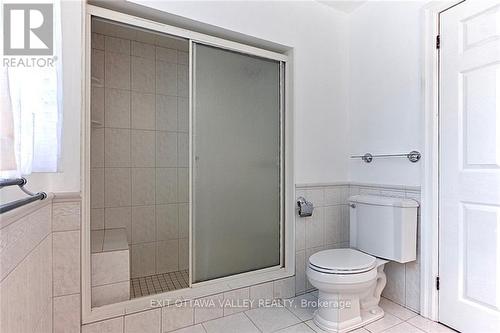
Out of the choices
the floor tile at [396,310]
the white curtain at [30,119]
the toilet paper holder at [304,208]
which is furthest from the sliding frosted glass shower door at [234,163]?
the white curtain at [30,119]

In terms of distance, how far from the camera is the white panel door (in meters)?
1.53

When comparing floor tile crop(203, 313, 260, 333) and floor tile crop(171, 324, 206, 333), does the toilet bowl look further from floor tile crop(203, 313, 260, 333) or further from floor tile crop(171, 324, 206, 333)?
floor tile crop(171, 324, 206, 333)

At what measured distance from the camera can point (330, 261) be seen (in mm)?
1764

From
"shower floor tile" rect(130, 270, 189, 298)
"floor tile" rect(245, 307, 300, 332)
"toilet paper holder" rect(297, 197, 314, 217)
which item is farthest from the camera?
"shower floor tile" rect(130, 270, 189, 298)

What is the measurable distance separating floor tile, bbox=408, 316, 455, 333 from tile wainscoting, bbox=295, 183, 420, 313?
97 mm

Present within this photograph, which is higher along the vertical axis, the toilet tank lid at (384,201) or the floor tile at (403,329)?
the toilet tank lid at (384,201)

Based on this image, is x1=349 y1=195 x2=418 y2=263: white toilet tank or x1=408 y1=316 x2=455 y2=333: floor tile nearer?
x1=408 y1=316 x2=455 y2=333: floor tile

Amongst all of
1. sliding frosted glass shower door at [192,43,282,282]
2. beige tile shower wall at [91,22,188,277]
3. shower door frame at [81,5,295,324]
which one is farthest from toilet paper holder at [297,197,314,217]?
beige tile shower wall at [91,22,188,277]

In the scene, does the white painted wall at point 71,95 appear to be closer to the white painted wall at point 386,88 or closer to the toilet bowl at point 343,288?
the toilet bowl at point 343,288

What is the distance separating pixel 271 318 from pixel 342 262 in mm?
619

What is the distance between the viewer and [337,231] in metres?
2.39

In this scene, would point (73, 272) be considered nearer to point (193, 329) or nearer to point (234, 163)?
point (193, 329)

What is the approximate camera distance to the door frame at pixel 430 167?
181cm

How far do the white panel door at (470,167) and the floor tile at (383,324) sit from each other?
0.94 feet
